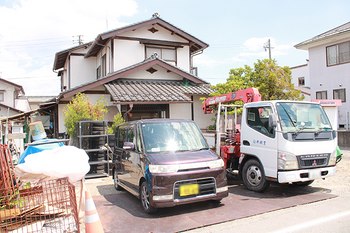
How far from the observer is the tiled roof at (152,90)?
35.3ft

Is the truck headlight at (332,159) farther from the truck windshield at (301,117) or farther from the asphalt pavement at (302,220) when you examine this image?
the asphalt pavement at (302,220)

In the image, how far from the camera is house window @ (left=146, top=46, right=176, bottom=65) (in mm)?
14930

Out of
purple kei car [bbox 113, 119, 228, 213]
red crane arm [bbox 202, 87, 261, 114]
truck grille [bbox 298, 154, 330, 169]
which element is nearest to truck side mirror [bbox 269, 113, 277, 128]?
truck grille [bbox 298, 154, 330, 169]

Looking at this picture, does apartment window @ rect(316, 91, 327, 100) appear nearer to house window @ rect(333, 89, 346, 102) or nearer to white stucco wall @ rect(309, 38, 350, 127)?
white stucco wall @ rect(309, 38, 350, 127)

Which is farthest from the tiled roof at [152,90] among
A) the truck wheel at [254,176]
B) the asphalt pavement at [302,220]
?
the asphalt pavement at [302,220]

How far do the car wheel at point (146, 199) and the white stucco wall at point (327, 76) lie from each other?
17.4 metres

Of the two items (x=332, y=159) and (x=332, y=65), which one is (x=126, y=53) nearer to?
(x=332, y=159)

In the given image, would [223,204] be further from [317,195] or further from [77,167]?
[77,167]

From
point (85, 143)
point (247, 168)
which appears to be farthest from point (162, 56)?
point (247, 168)

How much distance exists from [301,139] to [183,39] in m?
11.5

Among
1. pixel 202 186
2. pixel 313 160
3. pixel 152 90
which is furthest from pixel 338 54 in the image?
pixel 202 186

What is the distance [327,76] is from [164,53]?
40.3ft

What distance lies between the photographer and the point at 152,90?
11.9m

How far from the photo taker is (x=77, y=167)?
418cm
